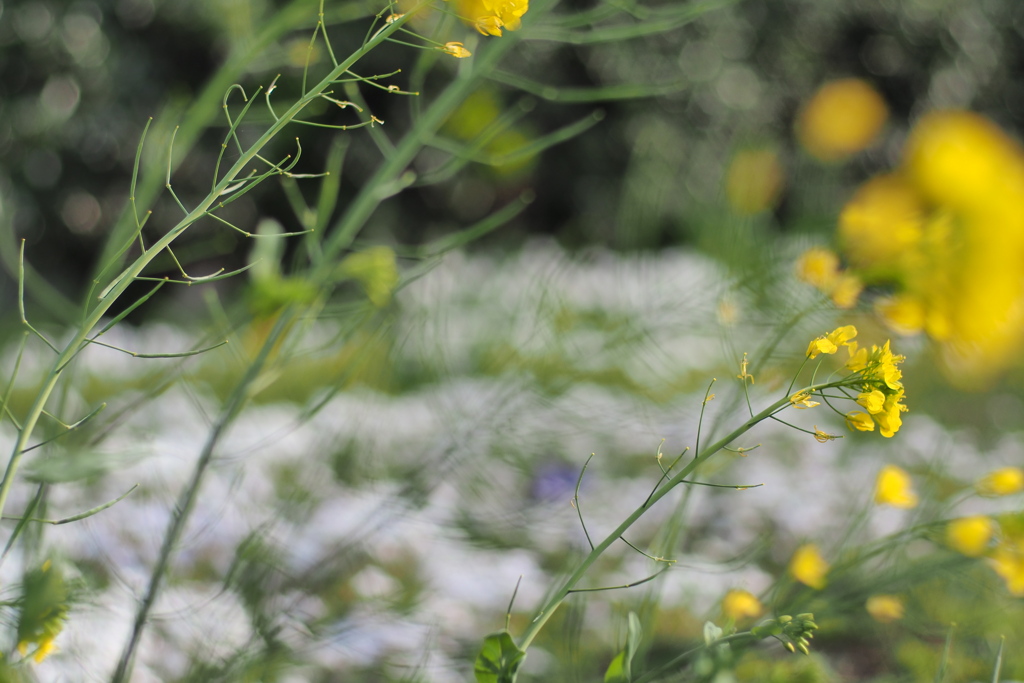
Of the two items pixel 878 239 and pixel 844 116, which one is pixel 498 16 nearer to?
pixel 878 239

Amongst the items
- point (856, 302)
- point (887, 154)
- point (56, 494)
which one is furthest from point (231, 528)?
point (887, 154)

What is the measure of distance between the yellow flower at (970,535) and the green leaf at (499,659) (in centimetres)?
41

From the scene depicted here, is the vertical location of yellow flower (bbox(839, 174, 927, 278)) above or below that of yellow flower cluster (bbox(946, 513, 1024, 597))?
above

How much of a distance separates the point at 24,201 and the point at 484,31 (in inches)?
120

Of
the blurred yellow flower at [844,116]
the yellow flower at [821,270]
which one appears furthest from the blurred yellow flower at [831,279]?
the blurred yellow flower at [844,116]

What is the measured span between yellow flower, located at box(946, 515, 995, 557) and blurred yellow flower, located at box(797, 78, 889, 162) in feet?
11.8

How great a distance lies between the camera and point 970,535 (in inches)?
25.5

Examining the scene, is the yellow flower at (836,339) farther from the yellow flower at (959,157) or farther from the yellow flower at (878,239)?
the yellow flower at (959,157)

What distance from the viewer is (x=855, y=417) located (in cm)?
41

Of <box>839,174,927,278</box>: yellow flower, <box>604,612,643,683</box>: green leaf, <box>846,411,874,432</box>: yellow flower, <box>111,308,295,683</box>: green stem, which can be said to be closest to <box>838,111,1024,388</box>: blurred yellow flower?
<box>839,174,927,278</box>: yellow flower

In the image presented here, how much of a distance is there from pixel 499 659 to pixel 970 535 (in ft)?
1.45

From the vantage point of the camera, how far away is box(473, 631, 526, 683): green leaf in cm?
43

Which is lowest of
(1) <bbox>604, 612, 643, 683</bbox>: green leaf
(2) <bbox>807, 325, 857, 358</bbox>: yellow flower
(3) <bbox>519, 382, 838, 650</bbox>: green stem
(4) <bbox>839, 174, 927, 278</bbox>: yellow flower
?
(1) <bbox>604, 612, 643, 683</bbox>: green leaf

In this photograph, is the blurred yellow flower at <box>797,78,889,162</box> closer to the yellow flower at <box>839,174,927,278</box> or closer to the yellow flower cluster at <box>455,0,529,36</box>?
the yellow flower at <box>839,174,927,278</box>
